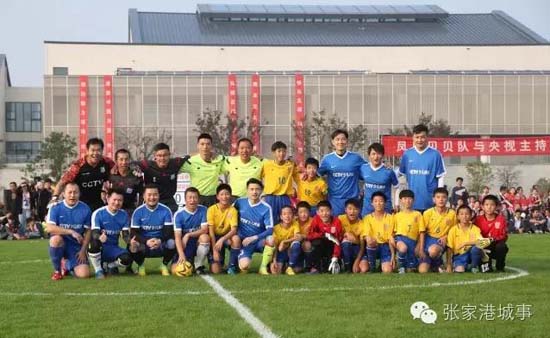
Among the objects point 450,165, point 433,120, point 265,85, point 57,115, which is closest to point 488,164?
point 450,165

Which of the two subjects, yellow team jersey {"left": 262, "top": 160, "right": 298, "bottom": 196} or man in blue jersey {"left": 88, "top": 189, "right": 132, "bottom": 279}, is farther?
yellow team jersey {"left": 262, "top": 160, "right": 298, "bottom": 196}

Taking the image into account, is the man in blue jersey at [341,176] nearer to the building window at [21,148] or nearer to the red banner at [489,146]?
the red banner at [489,146]

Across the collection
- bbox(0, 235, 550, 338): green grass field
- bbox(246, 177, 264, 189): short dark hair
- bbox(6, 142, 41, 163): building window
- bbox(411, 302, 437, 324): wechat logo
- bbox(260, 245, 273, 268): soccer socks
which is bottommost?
bbox(0, 235, 550, 338): green grass field

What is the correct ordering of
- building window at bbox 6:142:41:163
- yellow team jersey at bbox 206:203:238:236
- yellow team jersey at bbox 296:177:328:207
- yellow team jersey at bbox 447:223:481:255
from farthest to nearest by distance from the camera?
1. building window at bbox 6:142:41:163
2. yellow team jersey at bbox 296:177:328:207
3. yellow team jersey at bbox 206:203:238:236
4. yellow team jersey at bbox 447:223:481:255

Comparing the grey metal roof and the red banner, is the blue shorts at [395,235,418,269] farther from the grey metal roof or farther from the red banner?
the grey metal roof

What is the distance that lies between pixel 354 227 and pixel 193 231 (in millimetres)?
1973

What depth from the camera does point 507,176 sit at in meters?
48.7

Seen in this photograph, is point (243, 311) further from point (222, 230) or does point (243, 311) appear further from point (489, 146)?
point (489, 146)

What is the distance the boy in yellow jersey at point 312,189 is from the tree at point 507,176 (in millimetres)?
38639

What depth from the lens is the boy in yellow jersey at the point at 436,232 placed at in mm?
10562

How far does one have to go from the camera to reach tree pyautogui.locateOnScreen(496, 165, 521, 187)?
1914 inches

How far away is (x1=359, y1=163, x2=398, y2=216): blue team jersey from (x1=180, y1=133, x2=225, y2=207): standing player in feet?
6.27

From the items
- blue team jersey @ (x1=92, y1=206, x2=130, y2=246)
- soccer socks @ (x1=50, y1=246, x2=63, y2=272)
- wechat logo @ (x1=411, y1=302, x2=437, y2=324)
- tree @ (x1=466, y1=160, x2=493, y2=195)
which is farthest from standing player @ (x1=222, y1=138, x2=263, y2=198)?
tree @ (x1=466, y1=160, x2=493, y2=195)

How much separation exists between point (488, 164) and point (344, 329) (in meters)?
42.1
